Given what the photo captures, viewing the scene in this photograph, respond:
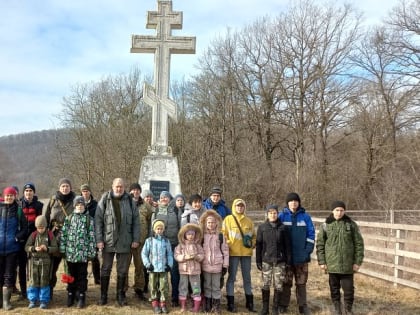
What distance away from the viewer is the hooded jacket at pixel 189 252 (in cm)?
571

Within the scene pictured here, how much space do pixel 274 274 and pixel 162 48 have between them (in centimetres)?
515

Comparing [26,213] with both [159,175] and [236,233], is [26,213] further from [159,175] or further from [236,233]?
[236,233]

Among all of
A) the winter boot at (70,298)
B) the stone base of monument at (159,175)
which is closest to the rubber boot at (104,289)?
the winter boot at (70,298)

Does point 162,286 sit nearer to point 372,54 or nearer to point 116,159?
point 116,159

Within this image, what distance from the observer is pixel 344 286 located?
5746 millimetres

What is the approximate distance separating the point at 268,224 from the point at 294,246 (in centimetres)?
49

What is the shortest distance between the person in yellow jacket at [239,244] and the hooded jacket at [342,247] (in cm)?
101

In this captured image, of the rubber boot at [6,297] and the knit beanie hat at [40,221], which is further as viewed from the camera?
the knit beanie hat at [40,221]

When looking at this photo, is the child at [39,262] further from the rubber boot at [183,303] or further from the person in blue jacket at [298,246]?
the person in blue jacket at [298,246]

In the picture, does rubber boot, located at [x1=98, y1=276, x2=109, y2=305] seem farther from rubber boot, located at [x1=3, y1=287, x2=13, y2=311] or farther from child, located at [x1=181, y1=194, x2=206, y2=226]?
child, located at [x1=181, y1=194, x2=206, y2=226]

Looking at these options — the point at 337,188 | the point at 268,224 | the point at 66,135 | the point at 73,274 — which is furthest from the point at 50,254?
the point at 337,188

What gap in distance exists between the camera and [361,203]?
973 inches

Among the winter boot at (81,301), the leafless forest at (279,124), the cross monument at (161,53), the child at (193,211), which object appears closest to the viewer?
the winter boot at (81,301)


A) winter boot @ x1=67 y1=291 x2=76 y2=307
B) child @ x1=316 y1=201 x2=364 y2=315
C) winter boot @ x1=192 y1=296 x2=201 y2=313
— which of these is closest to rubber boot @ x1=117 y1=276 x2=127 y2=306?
winter boot @ x1=67 y1=291 x2=76 y2=307
